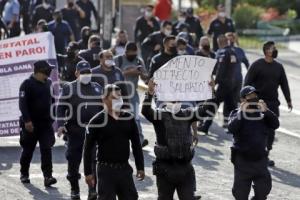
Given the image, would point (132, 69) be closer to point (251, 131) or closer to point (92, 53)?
point (92, 53)

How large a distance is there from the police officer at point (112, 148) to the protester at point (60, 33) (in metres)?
12.5

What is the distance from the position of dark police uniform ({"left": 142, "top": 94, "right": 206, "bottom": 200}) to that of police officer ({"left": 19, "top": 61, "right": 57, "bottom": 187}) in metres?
2.83

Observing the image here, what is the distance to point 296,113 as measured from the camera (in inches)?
844

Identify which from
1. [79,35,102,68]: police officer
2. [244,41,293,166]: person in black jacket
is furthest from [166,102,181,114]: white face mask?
[79,35,102,68]: police officer

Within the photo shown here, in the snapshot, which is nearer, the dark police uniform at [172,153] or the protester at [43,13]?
the dark police uniform at [172,153]

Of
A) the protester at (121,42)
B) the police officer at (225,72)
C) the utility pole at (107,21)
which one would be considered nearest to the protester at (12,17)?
the utility pole at (107,21)

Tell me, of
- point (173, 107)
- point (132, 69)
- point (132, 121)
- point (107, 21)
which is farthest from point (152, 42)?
point (132, 121)

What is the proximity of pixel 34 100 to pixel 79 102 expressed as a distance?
3.21 feet

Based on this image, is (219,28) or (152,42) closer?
(152,42)

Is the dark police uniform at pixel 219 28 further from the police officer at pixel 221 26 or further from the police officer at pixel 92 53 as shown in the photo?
Result: the police officer at pixel 92 53

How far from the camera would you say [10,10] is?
93.5 feet

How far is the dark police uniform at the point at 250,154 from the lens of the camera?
11.9 m

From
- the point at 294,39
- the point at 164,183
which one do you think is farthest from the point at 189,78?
the point at 294,39

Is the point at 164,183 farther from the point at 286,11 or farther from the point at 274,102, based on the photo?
the point at 286,11
